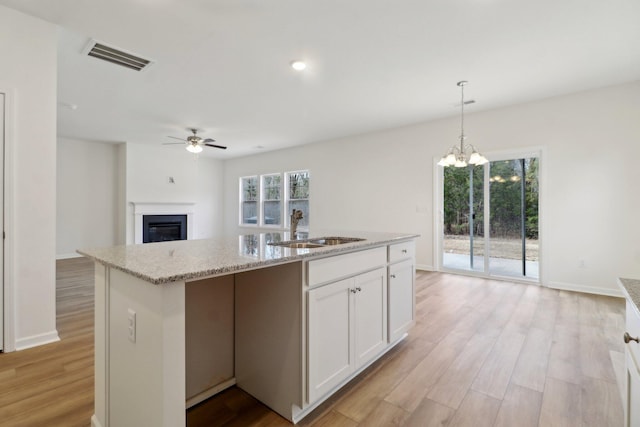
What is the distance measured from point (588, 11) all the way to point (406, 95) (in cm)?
198

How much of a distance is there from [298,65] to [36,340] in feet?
11.5

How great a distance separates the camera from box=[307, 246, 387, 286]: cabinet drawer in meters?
1.61

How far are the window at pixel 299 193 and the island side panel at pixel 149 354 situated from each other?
20.4 ft

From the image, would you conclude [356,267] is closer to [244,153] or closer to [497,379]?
[497,379]

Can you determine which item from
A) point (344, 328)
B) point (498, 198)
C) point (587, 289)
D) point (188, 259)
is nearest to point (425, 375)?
point (344, 328)

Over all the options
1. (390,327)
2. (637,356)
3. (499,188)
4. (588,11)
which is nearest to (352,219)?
(499,188)

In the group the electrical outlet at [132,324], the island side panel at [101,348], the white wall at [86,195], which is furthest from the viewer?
the white wall at [86,195]

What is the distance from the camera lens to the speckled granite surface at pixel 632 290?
87cm

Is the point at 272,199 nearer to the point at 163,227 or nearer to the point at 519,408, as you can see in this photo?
the point at 163,227

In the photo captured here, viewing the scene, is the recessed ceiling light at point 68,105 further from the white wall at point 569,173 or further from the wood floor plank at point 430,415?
the wood floor plank at point 430,415

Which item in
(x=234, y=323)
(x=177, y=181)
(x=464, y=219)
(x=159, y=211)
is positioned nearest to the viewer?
(x=234, y=323)

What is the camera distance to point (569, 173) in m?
4.11

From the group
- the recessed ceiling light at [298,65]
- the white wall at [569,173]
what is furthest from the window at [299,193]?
the recessed ceiling light at [298,65]

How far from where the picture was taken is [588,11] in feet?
7.85
